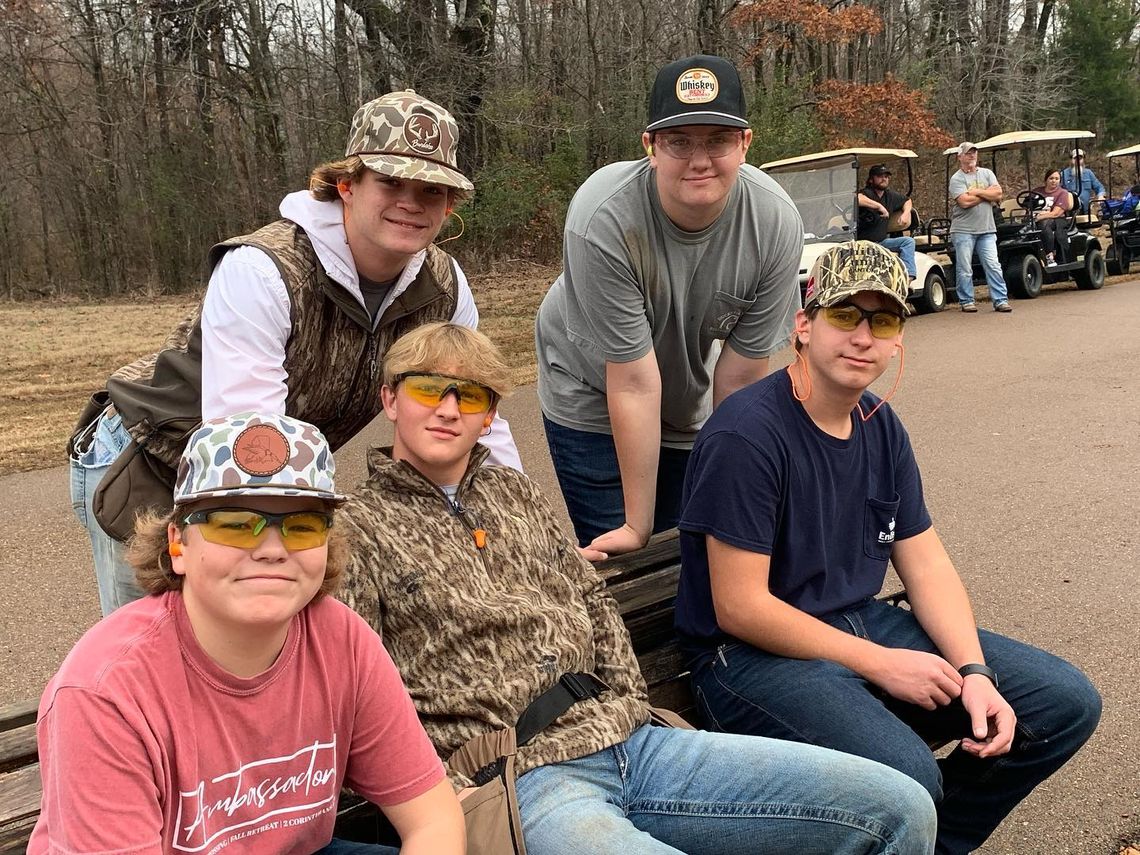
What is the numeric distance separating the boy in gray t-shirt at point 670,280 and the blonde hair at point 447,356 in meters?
0.57

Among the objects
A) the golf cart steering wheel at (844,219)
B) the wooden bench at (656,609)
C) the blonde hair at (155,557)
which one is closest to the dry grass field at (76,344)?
the golf cart steering wheel at (844,219)

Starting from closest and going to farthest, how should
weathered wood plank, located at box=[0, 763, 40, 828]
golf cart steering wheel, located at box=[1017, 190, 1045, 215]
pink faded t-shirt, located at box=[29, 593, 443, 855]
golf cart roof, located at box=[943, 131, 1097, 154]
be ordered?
1. pink faded t-shirt, located at box=[29, 593, 443, 855]
2. weathered wood plank, located at box=[0, 763, 40, 828]
3. golf cart steering wheel, located at box=[1017, 190, 1045, 215]
4. golf cart roof, located at box=[943, 131, 1097, 154]

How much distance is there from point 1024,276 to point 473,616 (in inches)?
545

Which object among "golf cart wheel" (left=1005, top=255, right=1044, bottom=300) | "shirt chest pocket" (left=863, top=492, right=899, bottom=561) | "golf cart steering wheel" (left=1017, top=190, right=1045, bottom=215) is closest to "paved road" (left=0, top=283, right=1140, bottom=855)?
"shirt chest pocket" (left=863, top=492, right=899, bottom=561)

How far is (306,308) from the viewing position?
95.5 inches

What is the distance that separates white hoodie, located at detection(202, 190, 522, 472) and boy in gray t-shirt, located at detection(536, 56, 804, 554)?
75 cm

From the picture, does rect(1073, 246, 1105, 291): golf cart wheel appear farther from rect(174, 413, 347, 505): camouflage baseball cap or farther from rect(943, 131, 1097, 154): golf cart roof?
rect(174, 413, 347, 505): camouflage baseball cap

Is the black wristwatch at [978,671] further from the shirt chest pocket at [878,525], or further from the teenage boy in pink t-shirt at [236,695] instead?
the teenage boy in pink t-shirt at [236,695]

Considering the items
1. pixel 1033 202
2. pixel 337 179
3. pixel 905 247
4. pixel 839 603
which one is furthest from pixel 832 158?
pixel 337 179

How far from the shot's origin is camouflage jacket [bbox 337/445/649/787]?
85.8 inches

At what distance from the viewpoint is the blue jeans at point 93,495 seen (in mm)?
2504

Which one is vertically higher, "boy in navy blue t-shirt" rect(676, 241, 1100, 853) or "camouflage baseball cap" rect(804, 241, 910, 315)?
"camouflage baseball cap" rect(804, 241, 910, 315)

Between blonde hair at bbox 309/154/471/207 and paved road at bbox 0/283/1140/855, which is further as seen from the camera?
paved road at bbox 0/283/1140/855

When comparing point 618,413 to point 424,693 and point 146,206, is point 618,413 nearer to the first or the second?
point 424,693
